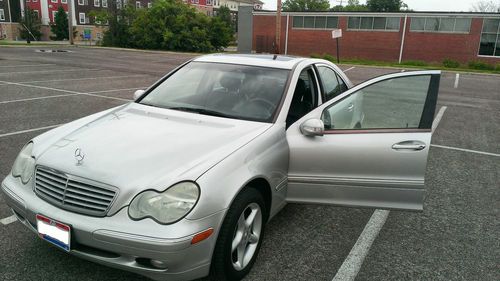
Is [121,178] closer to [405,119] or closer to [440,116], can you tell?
[405,119]

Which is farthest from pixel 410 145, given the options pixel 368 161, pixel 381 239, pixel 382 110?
pixel 381 239

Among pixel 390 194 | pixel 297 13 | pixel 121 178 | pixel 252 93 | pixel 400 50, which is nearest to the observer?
pixel 121 178

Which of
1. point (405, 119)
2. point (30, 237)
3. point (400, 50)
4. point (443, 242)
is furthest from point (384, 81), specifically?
point (400, 50)

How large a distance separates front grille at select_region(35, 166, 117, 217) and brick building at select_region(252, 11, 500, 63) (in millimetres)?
38250

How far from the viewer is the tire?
8.41ft

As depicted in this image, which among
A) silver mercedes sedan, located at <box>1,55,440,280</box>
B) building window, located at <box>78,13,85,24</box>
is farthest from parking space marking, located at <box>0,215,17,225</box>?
building window, located at <box>78,13,85,24</box>

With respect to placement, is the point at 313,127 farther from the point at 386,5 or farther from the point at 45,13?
the point at 386,5

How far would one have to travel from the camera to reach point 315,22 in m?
40.8

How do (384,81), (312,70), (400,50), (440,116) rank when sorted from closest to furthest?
(384,81), (312,70), (440,116), (400,50)

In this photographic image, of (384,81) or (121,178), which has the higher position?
(384,81)

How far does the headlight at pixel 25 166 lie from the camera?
284cm

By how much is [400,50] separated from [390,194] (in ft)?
123

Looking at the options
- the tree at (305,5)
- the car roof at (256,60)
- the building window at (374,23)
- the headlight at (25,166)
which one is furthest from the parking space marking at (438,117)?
the tree at (305,5)

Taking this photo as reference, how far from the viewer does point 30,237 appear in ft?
10.9
